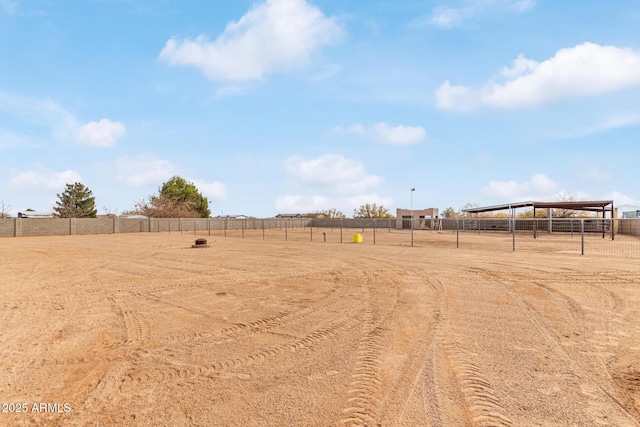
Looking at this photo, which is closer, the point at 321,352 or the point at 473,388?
the point at 473,388

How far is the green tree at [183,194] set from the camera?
2608 inches

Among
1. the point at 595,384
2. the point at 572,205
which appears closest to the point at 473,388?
the point at 595,384

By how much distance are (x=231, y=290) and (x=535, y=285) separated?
7879 millimetres

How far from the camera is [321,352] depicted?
4.99 m

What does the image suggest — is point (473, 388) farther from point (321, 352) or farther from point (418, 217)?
point (418, 217)

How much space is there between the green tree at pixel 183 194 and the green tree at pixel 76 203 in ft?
37.4

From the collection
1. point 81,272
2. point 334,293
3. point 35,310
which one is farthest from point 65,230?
point 334,293

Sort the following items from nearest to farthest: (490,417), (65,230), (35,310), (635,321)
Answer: (490,417)
(635,321)
(35,310)
(65,230)

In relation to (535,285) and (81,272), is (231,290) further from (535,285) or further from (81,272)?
(535,285)

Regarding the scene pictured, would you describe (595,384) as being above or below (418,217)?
below

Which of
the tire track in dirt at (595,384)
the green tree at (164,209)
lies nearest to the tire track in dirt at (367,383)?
the tire track in dirt at (595,384)

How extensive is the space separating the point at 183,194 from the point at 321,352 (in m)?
67.8

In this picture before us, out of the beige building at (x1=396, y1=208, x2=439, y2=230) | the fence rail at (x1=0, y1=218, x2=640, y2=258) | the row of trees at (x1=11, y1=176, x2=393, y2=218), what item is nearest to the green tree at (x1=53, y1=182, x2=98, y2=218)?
the row of trees at (x1=11, y1=176, x2=393, y2=218)

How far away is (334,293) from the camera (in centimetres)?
880
